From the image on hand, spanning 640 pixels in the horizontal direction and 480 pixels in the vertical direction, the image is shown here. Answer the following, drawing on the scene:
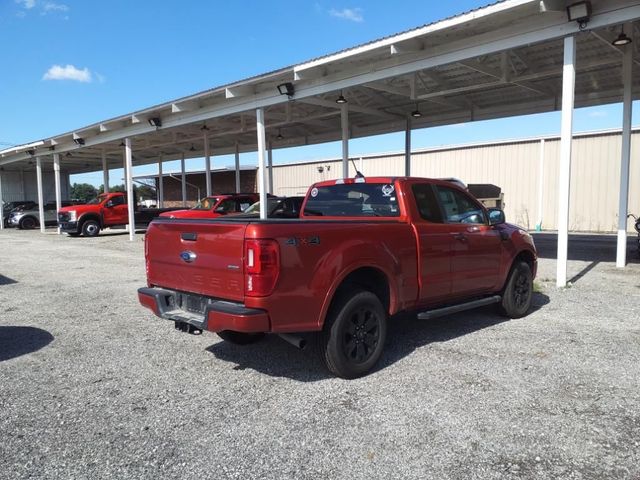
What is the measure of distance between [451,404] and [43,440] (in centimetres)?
291

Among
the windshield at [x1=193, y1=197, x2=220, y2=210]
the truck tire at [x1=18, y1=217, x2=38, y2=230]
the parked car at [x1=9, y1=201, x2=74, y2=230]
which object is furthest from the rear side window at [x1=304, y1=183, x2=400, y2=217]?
the truck tire at [x1=18, y1=217, x2=38, y2=230]

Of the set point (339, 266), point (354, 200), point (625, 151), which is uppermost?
point (625, 151)

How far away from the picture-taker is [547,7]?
7820mm

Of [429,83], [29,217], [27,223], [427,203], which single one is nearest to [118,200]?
[29,217]

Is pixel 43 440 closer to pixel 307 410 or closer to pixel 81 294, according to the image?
pixel 307 410

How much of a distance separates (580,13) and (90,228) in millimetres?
20814

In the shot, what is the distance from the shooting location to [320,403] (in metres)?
3.96

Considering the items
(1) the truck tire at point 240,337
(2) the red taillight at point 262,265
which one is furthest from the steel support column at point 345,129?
(2) the red taillight at point 262,265

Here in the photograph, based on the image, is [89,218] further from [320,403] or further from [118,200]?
[320,403]

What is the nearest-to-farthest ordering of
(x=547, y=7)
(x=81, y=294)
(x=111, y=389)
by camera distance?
(x=111, y=389), (x=547, y=7), (x=81, y=294)

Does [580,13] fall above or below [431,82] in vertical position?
below

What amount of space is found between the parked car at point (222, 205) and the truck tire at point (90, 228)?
290 inches

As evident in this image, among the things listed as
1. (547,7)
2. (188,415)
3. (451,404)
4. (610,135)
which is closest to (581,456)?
(451,404)

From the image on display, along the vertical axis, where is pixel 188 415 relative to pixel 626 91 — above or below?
below
